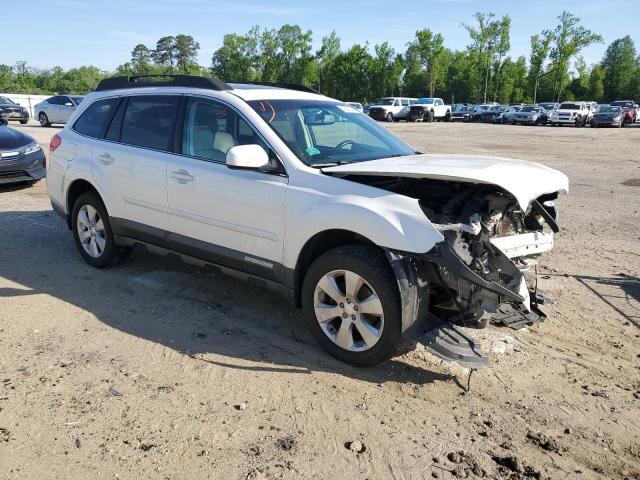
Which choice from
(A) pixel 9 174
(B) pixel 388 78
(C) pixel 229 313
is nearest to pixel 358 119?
(C) pixel 229 313

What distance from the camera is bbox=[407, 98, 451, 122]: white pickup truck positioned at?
46750 millimetres

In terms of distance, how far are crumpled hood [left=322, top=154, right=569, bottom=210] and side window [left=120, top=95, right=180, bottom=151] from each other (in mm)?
1748

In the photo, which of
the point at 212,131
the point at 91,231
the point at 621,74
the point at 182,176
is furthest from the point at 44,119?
the point at 621,74

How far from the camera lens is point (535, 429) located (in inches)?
125

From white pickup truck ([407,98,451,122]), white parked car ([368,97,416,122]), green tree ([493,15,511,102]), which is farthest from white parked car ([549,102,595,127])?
green tree ([493,15,511,102])

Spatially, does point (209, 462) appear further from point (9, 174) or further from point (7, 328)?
point (9, 174)

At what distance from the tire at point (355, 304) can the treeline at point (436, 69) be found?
237 feet

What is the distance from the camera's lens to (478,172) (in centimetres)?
350

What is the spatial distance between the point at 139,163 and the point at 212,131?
897 millimetres

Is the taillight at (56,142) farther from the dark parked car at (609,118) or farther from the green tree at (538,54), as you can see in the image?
the green tree at (538,54)

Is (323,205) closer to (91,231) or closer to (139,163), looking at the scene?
(139,163)

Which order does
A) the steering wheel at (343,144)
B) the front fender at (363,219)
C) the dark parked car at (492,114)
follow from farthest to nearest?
the dark parked car at (492,114)
the steering wheel at (343,144)
the front fender at (363,219)

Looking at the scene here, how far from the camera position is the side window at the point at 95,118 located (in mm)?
5609

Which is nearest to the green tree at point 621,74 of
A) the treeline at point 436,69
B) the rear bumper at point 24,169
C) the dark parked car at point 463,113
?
the treeline at point 436,69
